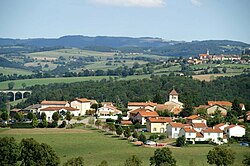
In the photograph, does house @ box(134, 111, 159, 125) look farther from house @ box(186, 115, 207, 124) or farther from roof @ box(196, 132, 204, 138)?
roof @ box(196, 132, 204, 138)

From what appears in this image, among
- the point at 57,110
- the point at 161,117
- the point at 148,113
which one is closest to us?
the point at 161,117

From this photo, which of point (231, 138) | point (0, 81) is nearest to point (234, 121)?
point (231, 138)

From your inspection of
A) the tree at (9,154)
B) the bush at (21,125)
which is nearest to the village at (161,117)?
the bush at (21,125)

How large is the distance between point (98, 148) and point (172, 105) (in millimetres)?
22411

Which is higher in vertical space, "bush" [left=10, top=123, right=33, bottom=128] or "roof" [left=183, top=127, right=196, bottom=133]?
"roof" [left=183, top=127, right=196, bottom=133]

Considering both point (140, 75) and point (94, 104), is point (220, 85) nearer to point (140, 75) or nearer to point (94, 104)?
point (94, 104)

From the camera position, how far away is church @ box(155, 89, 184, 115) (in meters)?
59.5

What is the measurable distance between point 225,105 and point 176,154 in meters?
24.2

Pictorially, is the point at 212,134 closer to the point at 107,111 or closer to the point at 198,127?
the point at 198,127

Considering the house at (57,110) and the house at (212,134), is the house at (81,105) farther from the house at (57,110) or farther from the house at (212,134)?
the house at (212,134)

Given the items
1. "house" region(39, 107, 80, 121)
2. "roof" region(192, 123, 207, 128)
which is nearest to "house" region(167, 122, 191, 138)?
"roof" region(192, 123, 207, 128)

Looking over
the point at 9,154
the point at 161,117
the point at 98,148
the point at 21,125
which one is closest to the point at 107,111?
the point at 161,117

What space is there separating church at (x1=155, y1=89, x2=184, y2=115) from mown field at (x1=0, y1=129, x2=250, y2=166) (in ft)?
38.8

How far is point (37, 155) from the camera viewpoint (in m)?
31.3
